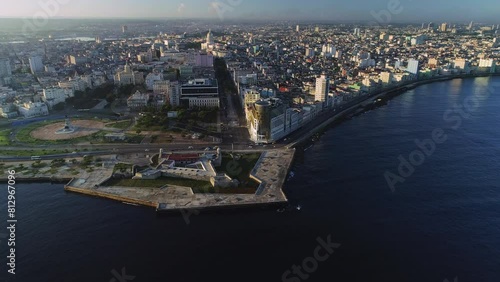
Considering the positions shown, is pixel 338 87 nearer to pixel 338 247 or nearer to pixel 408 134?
pixel 408 134

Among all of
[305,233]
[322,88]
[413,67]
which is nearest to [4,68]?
[322,88]

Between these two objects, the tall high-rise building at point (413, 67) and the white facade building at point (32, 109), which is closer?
the white facade building at point (32, 109)

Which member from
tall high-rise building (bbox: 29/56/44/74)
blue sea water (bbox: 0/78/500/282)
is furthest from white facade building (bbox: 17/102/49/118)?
tall high-rise building (bbox: 29/56/44/74)

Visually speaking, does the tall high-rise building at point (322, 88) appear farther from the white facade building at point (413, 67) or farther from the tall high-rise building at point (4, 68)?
the tall high-rise building at point (4, 68)

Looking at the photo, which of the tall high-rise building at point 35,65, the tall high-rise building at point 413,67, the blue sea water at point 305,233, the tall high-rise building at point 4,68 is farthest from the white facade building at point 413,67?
the tall high-rise building at point 4,68

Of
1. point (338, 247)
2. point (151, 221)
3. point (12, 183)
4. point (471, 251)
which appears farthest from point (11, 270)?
point (471, 251)

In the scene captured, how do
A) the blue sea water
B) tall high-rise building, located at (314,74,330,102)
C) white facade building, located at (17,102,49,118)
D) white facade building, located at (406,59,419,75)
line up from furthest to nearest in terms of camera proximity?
white facade building, located at (406,59,419,75) < tall high-rise building, located at (314,74,330,102) < white facade building, located at (17,102,49,118) < the blue sea water

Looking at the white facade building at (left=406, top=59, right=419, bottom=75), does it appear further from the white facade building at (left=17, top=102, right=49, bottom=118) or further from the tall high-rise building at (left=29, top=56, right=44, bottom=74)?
the tall high-rise building at (left=29, top=56, right=44, bottom=74)

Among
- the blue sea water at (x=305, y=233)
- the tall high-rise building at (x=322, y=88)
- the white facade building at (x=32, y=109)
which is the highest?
the tall high-rise building at (x=322, y=88)

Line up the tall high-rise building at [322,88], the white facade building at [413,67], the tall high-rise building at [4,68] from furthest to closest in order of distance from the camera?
the white facade building at [413,67], the tall high-rise building at [4,68], the tall high-rise building at [322,88]
